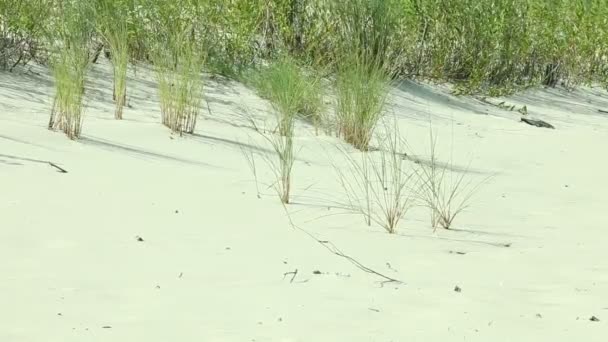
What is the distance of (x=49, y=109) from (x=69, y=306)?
3.92 metres

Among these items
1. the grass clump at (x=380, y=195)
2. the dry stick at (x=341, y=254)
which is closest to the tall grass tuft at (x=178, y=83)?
the grass clump at (x=380, y=195)

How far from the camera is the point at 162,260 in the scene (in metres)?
4.49

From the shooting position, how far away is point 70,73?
7059mm

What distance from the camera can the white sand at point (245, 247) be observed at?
3.77 metres

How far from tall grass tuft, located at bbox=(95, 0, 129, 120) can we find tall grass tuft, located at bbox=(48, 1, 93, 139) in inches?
7.7

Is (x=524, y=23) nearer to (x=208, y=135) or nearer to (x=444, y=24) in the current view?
(x=444, y=24)

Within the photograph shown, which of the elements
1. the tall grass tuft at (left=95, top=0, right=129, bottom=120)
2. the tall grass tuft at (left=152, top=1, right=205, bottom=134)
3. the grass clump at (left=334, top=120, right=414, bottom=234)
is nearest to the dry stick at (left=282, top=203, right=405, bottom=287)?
the grass clump at (left=334, top=120, right=414, bottom=234)

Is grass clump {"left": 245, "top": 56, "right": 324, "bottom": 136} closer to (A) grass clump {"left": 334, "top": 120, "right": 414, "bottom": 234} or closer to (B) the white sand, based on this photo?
(B) the white sand

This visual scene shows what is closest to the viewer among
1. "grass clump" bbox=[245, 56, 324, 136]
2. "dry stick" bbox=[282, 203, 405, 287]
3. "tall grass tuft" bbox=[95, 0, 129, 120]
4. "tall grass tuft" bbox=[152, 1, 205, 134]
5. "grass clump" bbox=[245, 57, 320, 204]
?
"dry stick" bbox=[282, 203, 405, 287]

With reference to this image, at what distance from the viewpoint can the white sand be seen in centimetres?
377

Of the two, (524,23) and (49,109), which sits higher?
(524,23)

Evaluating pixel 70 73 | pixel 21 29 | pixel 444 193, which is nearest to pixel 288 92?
pixel 70 73

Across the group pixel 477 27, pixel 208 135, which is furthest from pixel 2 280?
pixel 477 27

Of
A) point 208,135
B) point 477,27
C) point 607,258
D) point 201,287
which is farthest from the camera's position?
point 477,27
